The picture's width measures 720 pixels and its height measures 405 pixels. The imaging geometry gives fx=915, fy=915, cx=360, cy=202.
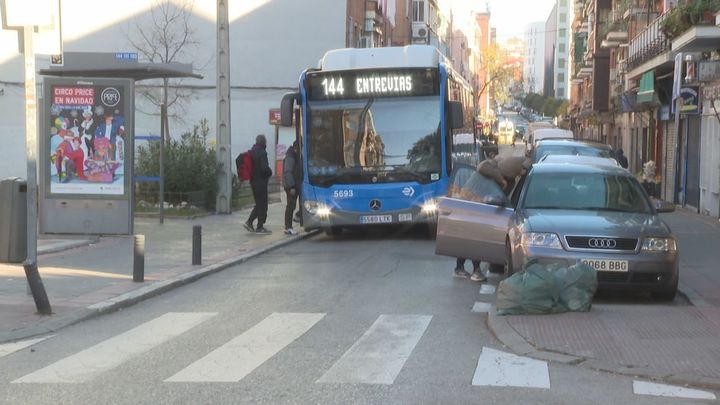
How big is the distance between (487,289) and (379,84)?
6.55m

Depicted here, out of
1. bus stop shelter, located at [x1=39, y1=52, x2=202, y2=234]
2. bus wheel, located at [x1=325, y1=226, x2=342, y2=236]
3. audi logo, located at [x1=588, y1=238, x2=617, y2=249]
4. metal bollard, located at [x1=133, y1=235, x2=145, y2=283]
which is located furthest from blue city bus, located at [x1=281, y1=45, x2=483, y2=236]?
audi logo, located at [x1=588, y1=238, x2=617, y2=249]

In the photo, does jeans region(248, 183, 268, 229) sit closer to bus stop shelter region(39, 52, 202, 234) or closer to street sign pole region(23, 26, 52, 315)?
bus stop shelter region(39, 52, 202, 234)

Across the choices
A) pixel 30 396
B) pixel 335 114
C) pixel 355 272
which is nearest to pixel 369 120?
pixel 335 114

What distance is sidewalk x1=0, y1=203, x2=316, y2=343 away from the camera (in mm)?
9289

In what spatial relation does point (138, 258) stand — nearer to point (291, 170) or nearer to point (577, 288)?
point (577, 288)

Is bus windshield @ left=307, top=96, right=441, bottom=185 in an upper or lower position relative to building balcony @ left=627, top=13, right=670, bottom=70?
lower

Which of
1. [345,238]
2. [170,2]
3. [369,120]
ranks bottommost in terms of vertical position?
[345,238]

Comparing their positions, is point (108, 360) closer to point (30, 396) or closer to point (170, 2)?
point (30, 396)

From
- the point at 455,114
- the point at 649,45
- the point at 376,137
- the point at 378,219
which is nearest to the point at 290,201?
the point at 378,219

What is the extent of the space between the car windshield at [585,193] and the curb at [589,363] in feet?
9.57

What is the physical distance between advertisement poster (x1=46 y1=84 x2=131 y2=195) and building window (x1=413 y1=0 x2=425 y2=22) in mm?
55908

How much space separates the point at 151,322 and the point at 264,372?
2.70 meters

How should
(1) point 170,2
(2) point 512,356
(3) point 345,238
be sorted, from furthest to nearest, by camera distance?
(1) point 170,2
(3) point 345,238
(2) point 512,356

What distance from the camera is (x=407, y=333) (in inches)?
329
